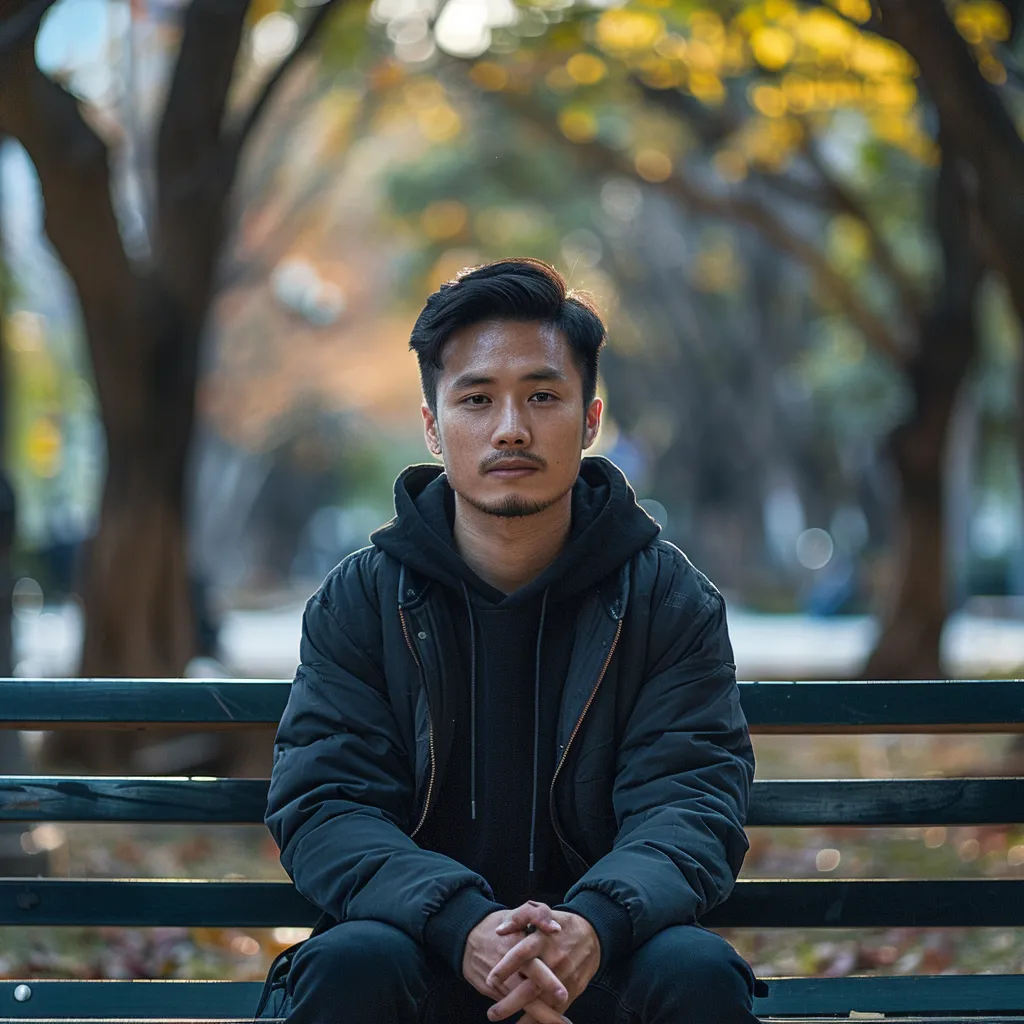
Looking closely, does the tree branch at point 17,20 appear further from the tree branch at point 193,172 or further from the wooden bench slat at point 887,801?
the tree branch at point 193,172

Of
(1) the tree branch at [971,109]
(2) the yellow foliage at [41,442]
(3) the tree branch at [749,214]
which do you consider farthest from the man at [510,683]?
(2) the yellow foliage at [41,442]

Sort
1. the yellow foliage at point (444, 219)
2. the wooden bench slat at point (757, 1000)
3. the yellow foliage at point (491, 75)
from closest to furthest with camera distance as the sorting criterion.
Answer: the wooden bench slat at point (757, 1000) < the yellow foliage at point (491, 75) < the yellow foliage at point (444, 219)

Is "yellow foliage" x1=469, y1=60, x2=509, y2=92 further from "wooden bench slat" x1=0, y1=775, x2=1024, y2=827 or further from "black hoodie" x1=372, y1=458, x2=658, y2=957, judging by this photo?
"black hoodie" x1=372, y1=458, x2=658, y2=957

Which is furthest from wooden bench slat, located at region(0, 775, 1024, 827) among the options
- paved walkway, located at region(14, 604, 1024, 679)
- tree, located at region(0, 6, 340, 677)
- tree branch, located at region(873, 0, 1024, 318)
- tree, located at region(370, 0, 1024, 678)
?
tree, located at region(370, 0, 1024, 678)

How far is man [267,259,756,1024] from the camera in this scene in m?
3.18

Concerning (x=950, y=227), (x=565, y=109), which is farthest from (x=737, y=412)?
(x=950, y=227)

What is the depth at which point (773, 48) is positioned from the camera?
1271 cm

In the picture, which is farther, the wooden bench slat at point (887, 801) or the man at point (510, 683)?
the wooden bench slat at point (887, 801)

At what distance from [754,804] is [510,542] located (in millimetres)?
919

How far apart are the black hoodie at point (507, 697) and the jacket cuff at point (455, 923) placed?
331mm

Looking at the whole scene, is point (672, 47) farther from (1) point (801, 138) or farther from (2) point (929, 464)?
(2) point (929, 464)

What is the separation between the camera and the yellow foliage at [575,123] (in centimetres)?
1566

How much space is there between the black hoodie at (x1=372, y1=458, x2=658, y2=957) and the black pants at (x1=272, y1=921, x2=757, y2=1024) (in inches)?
14.5

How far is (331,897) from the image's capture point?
10.3 feet
